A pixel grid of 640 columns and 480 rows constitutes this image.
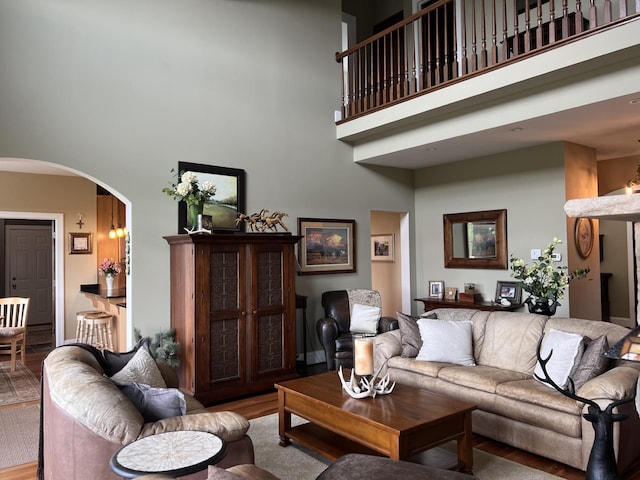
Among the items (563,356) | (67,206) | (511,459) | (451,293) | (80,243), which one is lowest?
(511,459)

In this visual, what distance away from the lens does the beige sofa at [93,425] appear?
2.19 metres

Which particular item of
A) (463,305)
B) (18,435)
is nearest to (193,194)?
(18,435)

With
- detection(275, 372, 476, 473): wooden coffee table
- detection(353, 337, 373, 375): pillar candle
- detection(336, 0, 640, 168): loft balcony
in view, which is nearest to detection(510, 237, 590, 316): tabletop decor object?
detection(336, 0, 640, 168): loft balcony

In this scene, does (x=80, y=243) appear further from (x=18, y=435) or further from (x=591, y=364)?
(x=591, y=364)

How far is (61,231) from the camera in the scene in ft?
23.7

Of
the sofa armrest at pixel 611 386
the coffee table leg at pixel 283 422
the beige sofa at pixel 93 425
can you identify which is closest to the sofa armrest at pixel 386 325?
the coffee table leg at pixel 283 422

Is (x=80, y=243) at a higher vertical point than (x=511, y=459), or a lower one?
higher

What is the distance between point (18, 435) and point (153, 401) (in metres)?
2.13

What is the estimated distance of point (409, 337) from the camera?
4402 millimetres

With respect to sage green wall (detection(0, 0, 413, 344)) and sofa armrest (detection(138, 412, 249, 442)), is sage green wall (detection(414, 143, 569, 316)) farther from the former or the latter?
sofa armrest (detection(138, 412, 249, 442))

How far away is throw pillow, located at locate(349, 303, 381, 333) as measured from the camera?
5566 millimetres

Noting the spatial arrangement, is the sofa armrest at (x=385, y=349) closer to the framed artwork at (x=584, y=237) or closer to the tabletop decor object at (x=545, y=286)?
the tabletop decor object at (x=545, y=286)

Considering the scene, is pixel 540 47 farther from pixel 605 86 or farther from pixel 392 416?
pixel 392 416

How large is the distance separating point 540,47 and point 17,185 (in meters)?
6.82
